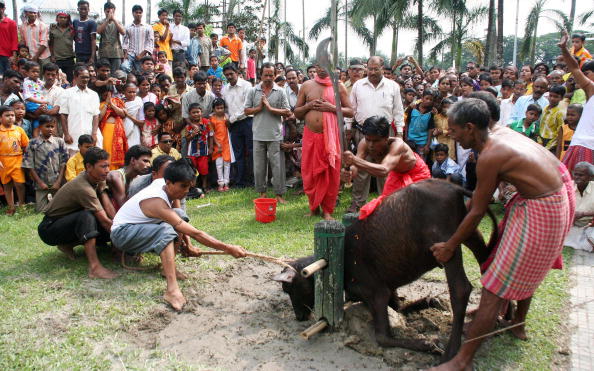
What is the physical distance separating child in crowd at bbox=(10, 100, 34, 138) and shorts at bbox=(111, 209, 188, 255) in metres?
4.22

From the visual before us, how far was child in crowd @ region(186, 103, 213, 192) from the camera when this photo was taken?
28.9 feet

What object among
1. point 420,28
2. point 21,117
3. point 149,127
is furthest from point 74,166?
point 420,28

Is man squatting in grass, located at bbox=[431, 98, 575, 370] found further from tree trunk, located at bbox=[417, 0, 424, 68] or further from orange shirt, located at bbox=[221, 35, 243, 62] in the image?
tree trunk, located at bbox=[417, 0, 424, 68]

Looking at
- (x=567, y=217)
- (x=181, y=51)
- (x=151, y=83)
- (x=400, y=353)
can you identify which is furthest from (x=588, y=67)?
(x=181, y=51)

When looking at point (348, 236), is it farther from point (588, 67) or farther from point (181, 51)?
point (181, 51)

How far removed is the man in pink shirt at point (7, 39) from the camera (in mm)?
9766

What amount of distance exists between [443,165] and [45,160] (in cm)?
649

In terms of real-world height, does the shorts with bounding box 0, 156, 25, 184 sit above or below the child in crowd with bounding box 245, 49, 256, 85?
below

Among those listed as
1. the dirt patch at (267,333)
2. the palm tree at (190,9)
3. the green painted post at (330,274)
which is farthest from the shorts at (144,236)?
the palm tree at (190,9)

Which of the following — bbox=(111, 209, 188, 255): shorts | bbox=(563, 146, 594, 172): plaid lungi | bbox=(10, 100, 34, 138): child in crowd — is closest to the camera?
bbox=(111, 209, 188, 255): shorts

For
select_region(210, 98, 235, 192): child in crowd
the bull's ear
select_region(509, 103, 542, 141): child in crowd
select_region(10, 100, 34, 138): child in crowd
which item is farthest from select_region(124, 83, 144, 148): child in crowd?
select_region(509, 103, 542, 141): child in crowd

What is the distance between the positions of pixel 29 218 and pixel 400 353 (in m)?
6.26

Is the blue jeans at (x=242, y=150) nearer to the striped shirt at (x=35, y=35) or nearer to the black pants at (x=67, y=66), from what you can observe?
the black pants at (x=67, y=66)

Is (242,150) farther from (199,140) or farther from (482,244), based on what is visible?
(482,244)
